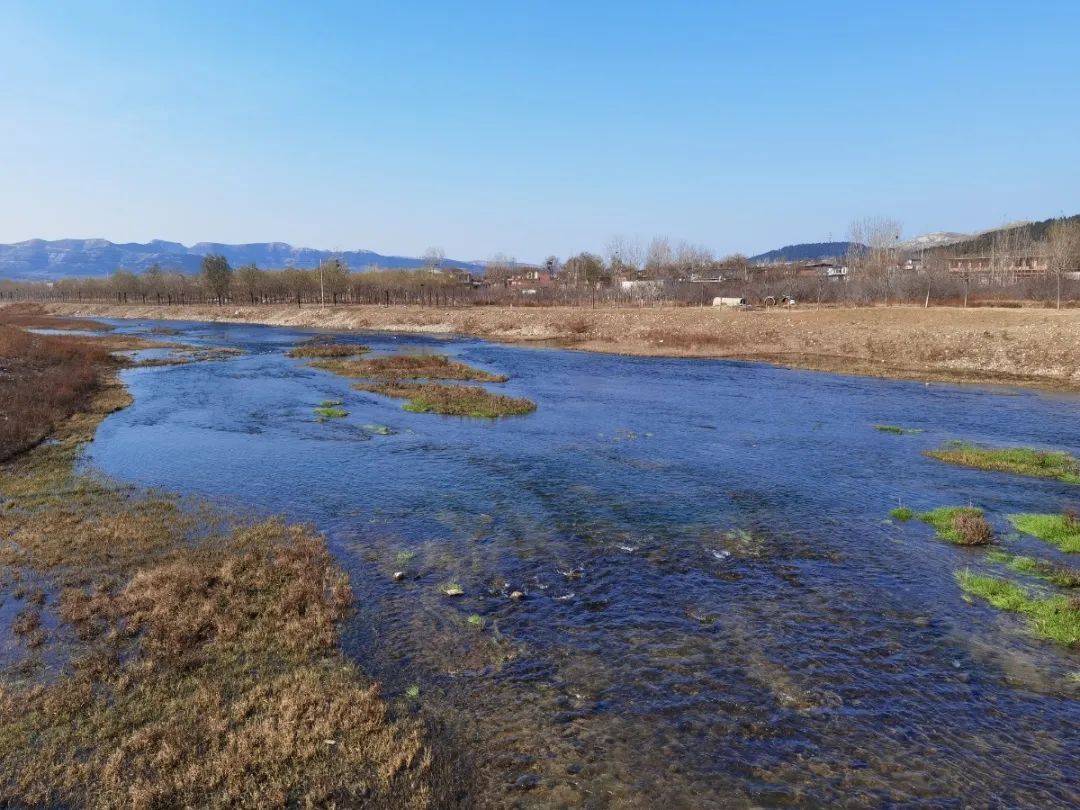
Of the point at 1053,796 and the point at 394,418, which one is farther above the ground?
the point at 394,418

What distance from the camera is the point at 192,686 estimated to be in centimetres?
1037

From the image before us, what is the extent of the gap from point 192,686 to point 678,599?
31.8 feet

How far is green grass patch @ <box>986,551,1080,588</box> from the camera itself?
1471cm

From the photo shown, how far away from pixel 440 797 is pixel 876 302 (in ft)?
332

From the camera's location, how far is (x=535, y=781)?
344 inches

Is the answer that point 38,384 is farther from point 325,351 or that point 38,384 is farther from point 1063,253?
point 1063,253

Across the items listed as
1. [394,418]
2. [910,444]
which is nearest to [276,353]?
[394,418]

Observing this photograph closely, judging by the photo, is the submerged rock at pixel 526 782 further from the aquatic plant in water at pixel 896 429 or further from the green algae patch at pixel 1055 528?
the aquatic plant in water at pixel 896 429

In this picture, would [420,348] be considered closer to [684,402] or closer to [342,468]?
[684,402]

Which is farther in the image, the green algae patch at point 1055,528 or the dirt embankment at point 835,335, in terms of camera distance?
the dirt embankment at point 835,335

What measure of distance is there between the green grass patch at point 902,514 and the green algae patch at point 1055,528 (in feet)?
8.88

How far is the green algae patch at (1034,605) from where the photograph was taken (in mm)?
12453

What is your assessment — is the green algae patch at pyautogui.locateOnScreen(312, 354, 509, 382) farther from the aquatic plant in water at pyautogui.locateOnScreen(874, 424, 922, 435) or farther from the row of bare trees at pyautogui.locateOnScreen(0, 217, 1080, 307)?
the row of bare trees at pyautogui.locateOnScreen(0, 217, 1080, 307)

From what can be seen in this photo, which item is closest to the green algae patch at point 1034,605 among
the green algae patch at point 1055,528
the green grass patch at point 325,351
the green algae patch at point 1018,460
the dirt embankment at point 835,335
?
the green algae patch at point 1055,528
